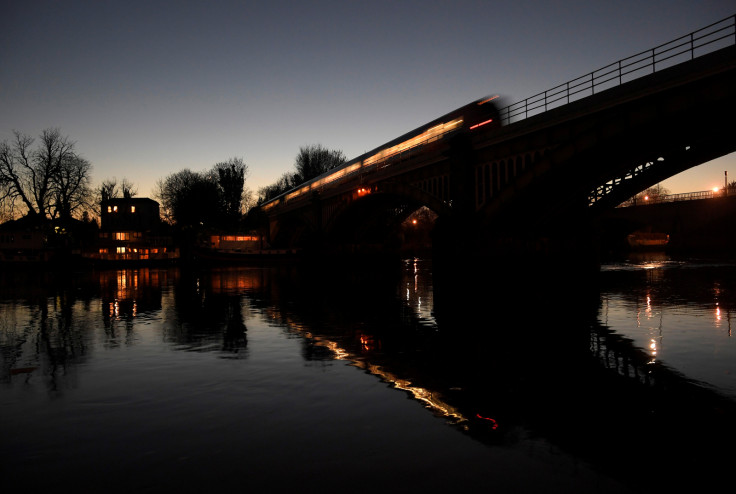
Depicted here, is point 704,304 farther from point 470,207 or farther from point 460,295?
point 470,207

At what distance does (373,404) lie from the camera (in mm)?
6910

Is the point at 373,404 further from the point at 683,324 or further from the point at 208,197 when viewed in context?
the point at 208,197

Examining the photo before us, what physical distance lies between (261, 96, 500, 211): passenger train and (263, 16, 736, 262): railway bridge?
136mm

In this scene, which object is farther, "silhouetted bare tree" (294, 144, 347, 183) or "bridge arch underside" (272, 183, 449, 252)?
"silhouetted bare tree" (294, 144, 347, 183)

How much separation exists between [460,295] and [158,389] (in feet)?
50.0

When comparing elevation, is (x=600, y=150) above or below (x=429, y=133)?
below

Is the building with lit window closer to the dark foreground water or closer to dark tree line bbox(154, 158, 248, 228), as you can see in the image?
dark tree line bbox(154, 158, 248, 228)

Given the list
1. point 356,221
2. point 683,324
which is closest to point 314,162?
point 356,221

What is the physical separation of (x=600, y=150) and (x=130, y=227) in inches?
2722

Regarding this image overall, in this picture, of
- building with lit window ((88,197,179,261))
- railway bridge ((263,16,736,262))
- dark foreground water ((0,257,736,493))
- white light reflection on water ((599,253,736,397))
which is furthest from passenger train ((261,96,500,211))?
building with lit window ((88,197,179,261))

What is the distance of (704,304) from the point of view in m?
17.0

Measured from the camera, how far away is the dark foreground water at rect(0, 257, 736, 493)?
15.9ft

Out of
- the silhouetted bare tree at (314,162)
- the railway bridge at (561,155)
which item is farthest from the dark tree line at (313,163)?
the railway bridge at (561,155)

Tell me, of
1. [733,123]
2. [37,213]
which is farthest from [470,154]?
[37,213]
